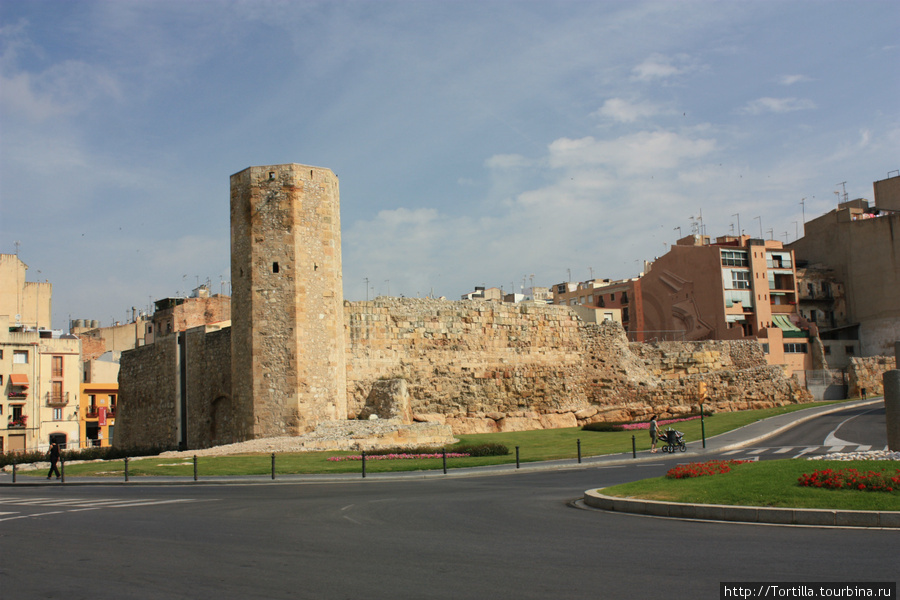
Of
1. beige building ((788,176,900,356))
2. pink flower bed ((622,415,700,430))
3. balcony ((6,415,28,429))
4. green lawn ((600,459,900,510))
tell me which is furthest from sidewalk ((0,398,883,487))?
beige building ((788,176,900,356))

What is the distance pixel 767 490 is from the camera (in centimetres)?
1167

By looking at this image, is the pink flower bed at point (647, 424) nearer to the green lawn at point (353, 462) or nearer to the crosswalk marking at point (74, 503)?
the green lawn at point (353, 462)

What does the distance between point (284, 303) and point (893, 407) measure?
68.3ft

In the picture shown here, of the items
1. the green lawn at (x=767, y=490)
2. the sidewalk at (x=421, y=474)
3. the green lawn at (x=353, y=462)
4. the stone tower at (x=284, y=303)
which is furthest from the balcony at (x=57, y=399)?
the green lawn at (x=767, y=490)

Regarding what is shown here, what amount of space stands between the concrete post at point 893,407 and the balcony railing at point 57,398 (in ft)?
184

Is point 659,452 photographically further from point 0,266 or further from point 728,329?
point 0,266

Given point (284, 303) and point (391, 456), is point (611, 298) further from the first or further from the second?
point (391, 456)

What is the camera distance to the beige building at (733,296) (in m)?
66.0

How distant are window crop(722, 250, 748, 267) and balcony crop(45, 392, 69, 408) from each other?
5296 centimetres

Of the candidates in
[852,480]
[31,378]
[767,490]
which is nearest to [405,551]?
[767,490]

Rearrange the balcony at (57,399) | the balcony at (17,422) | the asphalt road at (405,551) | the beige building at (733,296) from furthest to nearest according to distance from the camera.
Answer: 1. the beige building at (733,296)
2. the balcony at (57,399)
3. the balcony at (17,422)
4. the asphalt road at (405,551)

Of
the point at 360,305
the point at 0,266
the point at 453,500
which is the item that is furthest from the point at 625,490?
the point at 0,266

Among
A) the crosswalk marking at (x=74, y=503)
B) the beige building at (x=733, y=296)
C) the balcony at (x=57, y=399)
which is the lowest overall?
the crosswalk marking at (x=74, y=503)

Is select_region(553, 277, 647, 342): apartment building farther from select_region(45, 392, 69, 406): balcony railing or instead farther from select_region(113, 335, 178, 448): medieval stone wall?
select_region(45, 392, 69, 406): balcony railing
